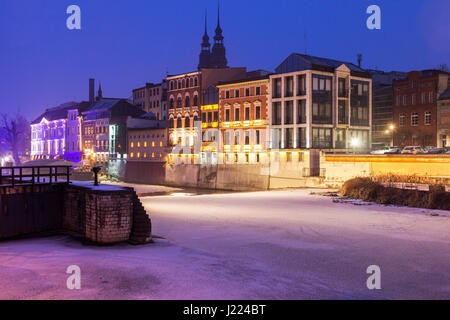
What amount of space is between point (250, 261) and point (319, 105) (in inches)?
1700

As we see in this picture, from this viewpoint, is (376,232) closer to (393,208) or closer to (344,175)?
(393,208)

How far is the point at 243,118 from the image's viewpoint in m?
61.9

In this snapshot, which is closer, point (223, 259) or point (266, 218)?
point (223, 259)

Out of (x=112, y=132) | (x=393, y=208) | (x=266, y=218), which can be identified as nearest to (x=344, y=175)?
(x=393, y=208)

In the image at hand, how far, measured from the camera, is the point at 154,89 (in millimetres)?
102312

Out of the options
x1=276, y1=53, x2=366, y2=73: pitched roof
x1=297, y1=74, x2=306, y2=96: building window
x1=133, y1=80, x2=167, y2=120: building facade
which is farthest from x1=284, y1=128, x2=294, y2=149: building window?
x1=133, y1=80, x2=167, y2=120: building facade

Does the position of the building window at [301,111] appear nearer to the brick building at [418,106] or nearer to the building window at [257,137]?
the building window at [257,137]


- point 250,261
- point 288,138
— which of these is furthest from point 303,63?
point 250,261

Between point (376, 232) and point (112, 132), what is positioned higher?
point (112, 132)

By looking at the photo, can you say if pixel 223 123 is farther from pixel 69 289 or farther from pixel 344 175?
pixel 69 289

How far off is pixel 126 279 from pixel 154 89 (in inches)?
3719

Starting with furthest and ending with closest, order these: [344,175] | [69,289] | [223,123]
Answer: [223,123], [344,175], [69,289]
